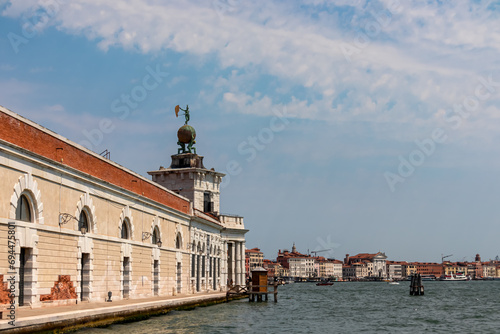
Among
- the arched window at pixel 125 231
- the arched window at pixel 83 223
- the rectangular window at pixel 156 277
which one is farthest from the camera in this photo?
the rectangular window at pixel 156 277

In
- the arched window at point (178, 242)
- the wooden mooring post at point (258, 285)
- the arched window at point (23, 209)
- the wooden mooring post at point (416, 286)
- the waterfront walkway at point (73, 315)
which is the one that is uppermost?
the arched window at point (23, 209)

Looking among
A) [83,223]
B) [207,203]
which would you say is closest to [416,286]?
[207,203]

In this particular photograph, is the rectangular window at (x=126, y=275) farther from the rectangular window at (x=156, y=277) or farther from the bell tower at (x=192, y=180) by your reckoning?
the bell tower at (x=192, y=180)

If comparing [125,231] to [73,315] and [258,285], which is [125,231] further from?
[258,285]

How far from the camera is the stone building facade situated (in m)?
23.2

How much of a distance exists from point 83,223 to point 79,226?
42cm

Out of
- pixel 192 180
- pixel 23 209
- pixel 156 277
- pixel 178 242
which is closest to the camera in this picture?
pixel 23 209

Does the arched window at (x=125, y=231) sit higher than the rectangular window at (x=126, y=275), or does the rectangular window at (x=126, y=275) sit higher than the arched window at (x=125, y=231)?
the arched window at (x=125, y=231)

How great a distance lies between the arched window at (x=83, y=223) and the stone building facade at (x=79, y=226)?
5cm

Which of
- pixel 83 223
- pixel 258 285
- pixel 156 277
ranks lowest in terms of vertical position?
pixel 258 285

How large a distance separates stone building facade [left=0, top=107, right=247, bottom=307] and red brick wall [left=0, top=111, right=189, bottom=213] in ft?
0.12

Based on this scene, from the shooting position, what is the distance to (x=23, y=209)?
24094mm

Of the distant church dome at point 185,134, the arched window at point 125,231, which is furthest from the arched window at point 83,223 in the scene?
the distant church dome at point 185,134

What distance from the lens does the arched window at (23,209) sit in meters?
23.7
